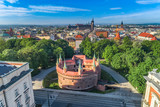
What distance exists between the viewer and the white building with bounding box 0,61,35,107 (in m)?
17.7

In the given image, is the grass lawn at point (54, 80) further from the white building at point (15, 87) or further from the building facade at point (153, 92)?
the building facade at point (153, 92)

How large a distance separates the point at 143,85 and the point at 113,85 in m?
10.1

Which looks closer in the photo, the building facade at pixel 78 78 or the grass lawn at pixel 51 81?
the building facade at pixel 78 78

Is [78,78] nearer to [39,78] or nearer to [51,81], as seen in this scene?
[51,81]

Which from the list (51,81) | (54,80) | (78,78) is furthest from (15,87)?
(54,80)

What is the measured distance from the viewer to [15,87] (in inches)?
784

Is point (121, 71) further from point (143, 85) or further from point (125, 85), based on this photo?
point (143, 85)

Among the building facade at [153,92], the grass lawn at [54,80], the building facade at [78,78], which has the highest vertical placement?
the building facade at [153,92]

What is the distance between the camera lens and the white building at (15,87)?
17.7 meters

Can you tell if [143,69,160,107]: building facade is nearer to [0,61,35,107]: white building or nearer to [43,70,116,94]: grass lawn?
[43,70,116,94]: grass lawn

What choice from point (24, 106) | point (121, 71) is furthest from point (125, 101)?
point (24, 106)

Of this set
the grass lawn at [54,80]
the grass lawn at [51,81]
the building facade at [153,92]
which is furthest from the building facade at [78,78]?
the building facade at [153,92]

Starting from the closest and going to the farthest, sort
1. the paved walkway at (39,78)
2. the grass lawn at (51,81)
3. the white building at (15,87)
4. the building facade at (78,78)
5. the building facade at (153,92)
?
the white building at (15,87) < the building facade at (153,92) < the building facade at (78,78) < the paved walkway at (39,78) < the grass lawn at (51,81)

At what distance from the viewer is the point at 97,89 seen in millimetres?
37125
